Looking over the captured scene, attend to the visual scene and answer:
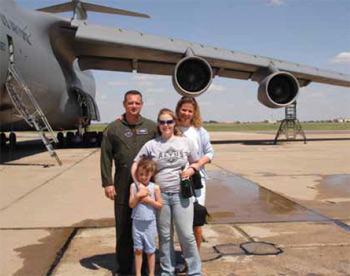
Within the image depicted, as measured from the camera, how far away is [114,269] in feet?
11.9

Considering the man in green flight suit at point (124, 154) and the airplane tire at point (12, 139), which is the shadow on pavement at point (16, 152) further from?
the man in green flight suit at point (124, 154)

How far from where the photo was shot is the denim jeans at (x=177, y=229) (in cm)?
337

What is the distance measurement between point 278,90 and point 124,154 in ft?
47.7

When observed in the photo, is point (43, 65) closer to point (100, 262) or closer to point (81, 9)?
point (81, 9)

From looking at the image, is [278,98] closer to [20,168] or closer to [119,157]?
[20,168]

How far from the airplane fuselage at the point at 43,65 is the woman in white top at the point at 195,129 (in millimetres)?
7975

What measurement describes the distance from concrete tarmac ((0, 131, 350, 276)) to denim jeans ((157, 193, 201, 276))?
0.20 m

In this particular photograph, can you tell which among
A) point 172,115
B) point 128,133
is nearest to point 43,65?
point 128,133

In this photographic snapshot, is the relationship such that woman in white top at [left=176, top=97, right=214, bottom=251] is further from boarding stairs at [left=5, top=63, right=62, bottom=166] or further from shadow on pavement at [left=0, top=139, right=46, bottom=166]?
shadow on pavement at [left=0, top=139, right=46, bottom=166]

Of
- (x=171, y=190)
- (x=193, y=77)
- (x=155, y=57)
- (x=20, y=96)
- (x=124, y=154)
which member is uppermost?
(x=155, y=57)

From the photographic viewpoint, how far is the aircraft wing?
1466 cm

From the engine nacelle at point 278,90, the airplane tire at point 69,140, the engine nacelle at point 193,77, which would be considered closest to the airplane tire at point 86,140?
the airplane tire at point 69,140

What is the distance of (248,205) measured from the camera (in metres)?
5.97

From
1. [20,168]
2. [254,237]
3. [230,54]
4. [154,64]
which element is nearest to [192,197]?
[254,237]
